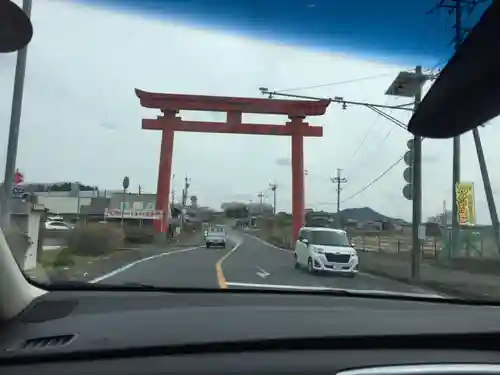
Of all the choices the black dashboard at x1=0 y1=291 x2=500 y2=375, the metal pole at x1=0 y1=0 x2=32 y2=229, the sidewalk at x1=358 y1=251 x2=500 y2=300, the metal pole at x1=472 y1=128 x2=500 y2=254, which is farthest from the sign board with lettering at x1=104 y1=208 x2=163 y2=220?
the metal pole at x1=472 y1=128 x2=500 y2=254

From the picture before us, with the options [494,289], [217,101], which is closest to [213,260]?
[217,101]

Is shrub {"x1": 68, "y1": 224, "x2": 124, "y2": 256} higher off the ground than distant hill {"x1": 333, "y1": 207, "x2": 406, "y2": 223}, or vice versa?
distant hill {"x1": 333, "y1": 207, "x2": 406, "y2": 223}

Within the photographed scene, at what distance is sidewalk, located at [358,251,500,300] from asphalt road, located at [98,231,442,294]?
23 centimetres

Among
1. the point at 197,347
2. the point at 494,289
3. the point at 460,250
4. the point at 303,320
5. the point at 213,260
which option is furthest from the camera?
the point at 213,260

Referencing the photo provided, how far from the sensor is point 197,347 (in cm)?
222

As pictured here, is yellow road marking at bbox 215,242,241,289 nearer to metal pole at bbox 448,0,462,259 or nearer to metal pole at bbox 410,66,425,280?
metal pole at bbox 410,66,425,280

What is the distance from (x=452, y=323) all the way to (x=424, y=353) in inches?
19.0

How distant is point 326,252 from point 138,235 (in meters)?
4.04

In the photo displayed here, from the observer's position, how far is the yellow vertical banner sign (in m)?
4.02

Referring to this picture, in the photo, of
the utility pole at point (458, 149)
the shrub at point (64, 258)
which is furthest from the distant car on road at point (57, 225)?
the utility pole at point (458, 149)

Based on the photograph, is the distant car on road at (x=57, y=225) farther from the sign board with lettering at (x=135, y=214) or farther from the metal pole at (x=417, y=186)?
the metal pole at (x=417, y=186)

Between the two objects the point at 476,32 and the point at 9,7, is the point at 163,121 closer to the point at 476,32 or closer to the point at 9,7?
the point at 9,7

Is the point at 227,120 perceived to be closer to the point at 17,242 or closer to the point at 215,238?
the point at 17,242

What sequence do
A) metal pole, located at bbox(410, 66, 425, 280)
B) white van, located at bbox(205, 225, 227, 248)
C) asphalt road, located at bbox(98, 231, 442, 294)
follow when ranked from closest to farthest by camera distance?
metal pole, located at bbox(410, 66, 425, 280) → asphalt road, located at bbox(98, 231, 442, 294) → white van, located at bbox(205, 225, 227, 248)
